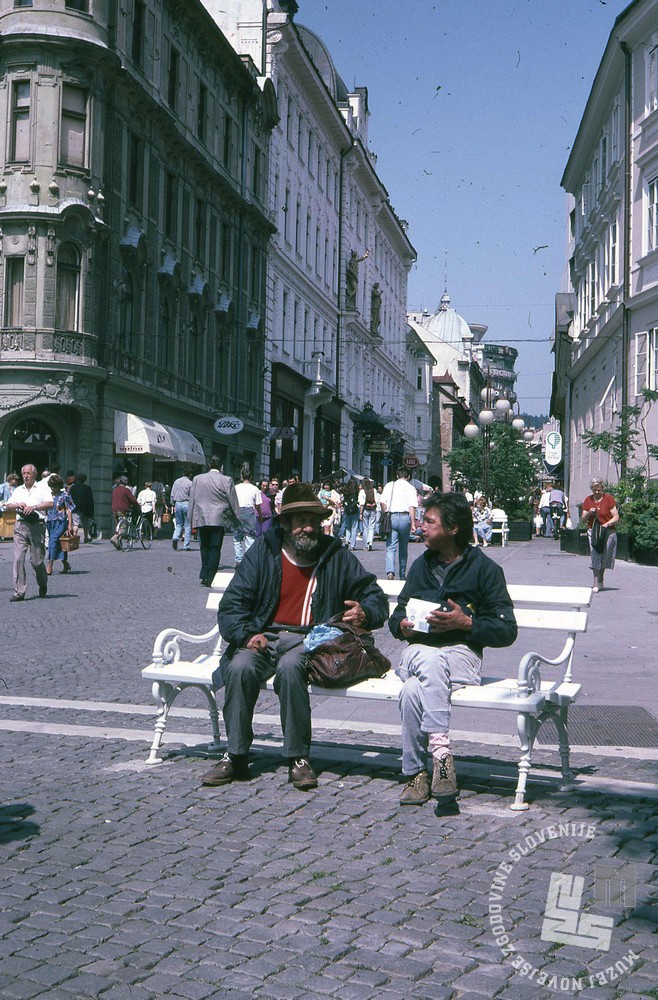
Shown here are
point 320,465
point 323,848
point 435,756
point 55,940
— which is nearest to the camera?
point 55,940

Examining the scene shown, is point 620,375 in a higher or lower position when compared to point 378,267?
lower

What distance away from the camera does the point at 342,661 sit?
5.91 m

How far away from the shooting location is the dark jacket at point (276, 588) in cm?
618

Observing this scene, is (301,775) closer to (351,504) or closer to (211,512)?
(211,512)

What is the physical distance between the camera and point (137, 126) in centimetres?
3472

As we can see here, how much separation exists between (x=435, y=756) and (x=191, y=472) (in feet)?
114

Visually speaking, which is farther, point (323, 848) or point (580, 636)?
point (580, 636)

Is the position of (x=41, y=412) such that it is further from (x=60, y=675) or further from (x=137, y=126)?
(x=60, y=675)

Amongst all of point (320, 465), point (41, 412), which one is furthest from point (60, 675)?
point (320, 465)

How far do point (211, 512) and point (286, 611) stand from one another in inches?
433

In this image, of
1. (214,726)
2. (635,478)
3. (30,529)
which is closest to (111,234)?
(635,478)

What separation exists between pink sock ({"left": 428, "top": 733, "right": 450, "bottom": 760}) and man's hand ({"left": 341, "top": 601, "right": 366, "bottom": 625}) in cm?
78

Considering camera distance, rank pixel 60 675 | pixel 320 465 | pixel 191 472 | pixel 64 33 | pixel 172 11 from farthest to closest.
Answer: pixel 320 465 → pixel 191 472 → pixel 172 11 → pixel 64 33 → pixel 60 675

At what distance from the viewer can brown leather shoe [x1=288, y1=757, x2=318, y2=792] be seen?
18.8 ft
